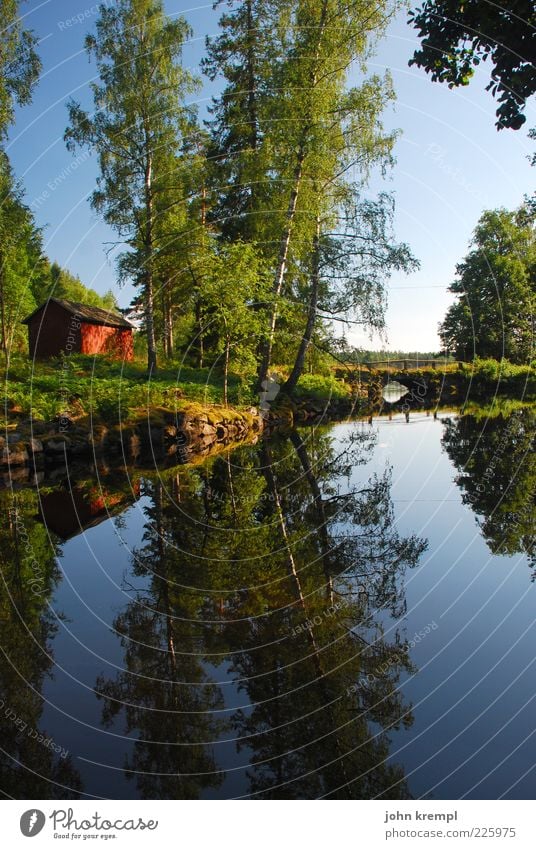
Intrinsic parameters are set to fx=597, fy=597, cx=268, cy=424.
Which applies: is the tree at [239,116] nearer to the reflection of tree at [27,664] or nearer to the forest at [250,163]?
the forest at [250,163]

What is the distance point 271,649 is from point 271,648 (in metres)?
0.02

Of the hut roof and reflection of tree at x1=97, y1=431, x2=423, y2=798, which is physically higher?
the hut roof

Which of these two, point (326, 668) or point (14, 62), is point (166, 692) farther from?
point (14, 62)

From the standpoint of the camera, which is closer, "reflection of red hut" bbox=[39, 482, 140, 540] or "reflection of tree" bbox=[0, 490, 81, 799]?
"reflection of tree" bbox=[0, 490, 81, 799]

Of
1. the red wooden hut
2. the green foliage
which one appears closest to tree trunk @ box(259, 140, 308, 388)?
the green foliage

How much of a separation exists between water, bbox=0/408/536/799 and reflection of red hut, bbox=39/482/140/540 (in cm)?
7

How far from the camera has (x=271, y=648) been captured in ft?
15.4

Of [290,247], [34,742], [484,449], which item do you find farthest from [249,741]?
[290,247]

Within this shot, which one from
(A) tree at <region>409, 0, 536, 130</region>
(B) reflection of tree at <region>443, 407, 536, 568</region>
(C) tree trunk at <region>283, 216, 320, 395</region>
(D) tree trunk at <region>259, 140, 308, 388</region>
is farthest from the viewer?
(C) tree trunk at <region>283, 216, 320, 395</region>

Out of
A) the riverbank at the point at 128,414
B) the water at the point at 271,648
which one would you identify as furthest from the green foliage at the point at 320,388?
the water at the point at 271,648
